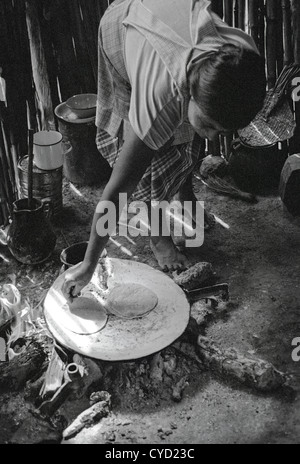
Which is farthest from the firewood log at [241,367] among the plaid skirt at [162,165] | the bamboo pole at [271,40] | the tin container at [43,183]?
the bamboo pole at [271,40]

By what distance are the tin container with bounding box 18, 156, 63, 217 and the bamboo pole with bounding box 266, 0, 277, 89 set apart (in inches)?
70.6

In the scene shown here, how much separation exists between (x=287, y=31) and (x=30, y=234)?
7.94 ft

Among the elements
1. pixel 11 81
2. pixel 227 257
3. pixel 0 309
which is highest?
pixel 11 81

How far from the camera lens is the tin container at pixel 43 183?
4297mm

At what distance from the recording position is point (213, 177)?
4.83m

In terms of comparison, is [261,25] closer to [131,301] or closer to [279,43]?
[279,43]

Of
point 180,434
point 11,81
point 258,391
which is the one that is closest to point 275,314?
point 258,391

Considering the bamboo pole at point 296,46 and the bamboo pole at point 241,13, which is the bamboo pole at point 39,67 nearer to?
the bamboo pole at point 241,13

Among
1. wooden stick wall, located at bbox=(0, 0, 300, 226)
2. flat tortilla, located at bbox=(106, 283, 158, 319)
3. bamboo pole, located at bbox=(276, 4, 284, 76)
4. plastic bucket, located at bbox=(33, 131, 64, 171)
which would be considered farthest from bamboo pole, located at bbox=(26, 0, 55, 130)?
flat tortilla, located at bbox=(106, 283, 158, 319)

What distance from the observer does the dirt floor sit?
285 centimetres

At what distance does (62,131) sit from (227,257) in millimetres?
1683

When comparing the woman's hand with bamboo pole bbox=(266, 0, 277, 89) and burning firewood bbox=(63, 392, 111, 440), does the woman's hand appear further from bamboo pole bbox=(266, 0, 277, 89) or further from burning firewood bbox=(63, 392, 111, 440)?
bamboo pole bbox=(266, 0, 277, 89)

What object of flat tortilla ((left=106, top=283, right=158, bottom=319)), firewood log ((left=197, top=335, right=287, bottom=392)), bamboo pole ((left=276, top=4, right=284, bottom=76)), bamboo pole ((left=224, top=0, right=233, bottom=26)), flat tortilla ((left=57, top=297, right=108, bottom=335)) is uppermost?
bamboo pole ((left=224, top=0, right=233, bottom=26))

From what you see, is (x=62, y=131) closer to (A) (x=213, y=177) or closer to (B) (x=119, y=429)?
(A) (x=213, y=177)
